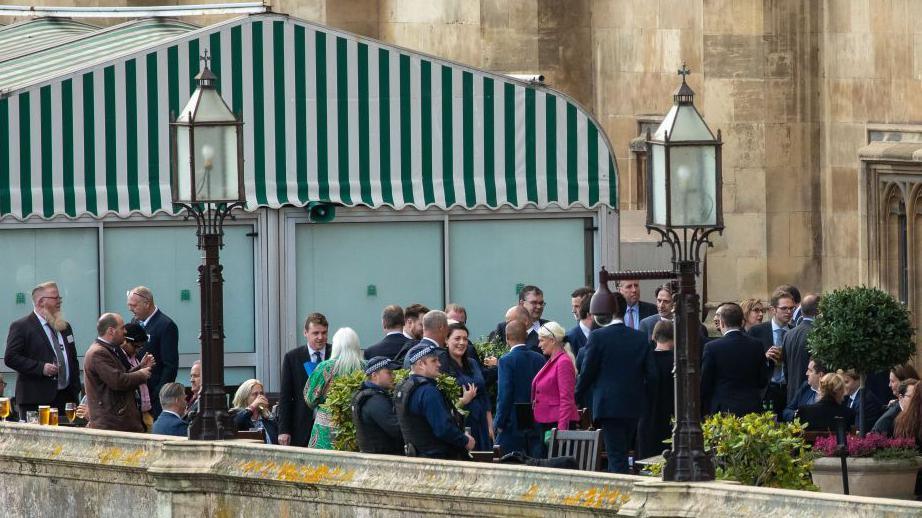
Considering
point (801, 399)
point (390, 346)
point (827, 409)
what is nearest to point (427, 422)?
point (390, 346)

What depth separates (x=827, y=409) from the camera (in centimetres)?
1658

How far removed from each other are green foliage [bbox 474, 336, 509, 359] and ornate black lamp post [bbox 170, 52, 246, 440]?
3778mm

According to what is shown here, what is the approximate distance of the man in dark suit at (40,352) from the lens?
683 inches

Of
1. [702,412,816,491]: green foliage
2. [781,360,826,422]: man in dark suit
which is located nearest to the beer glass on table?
[781,360,826,422]: man in dark suit

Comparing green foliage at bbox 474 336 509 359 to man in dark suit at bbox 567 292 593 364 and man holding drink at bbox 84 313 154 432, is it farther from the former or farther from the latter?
man holding drink at bbox 84 313 154 432

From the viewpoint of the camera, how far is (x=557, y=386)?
16.0m

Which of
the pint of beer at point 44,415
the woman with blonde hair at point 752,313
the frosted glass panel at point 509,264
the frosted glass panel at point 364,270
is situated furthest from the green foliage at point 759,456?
the frosted glass panel at point 509,264

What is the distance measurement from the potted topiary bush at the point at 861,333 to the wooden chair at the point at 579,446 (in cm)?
212

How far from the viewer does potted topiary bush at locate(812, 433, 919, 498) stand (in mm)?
15242

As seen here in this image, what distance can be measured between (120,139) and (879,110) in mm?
8272

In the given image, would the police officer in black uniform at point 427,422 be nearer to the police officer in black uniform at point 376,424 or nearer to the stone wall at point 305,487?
the police officer in black uniform at point 376,424

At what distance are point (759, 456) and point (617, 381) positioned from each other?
9.65 ft

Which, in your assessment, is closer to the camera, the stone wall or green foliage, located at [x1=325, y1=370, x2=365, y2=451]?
the stone wall

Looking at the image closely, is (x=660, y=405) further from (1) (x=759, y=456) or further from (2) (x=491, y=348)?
(1) (x=759, y=456)
